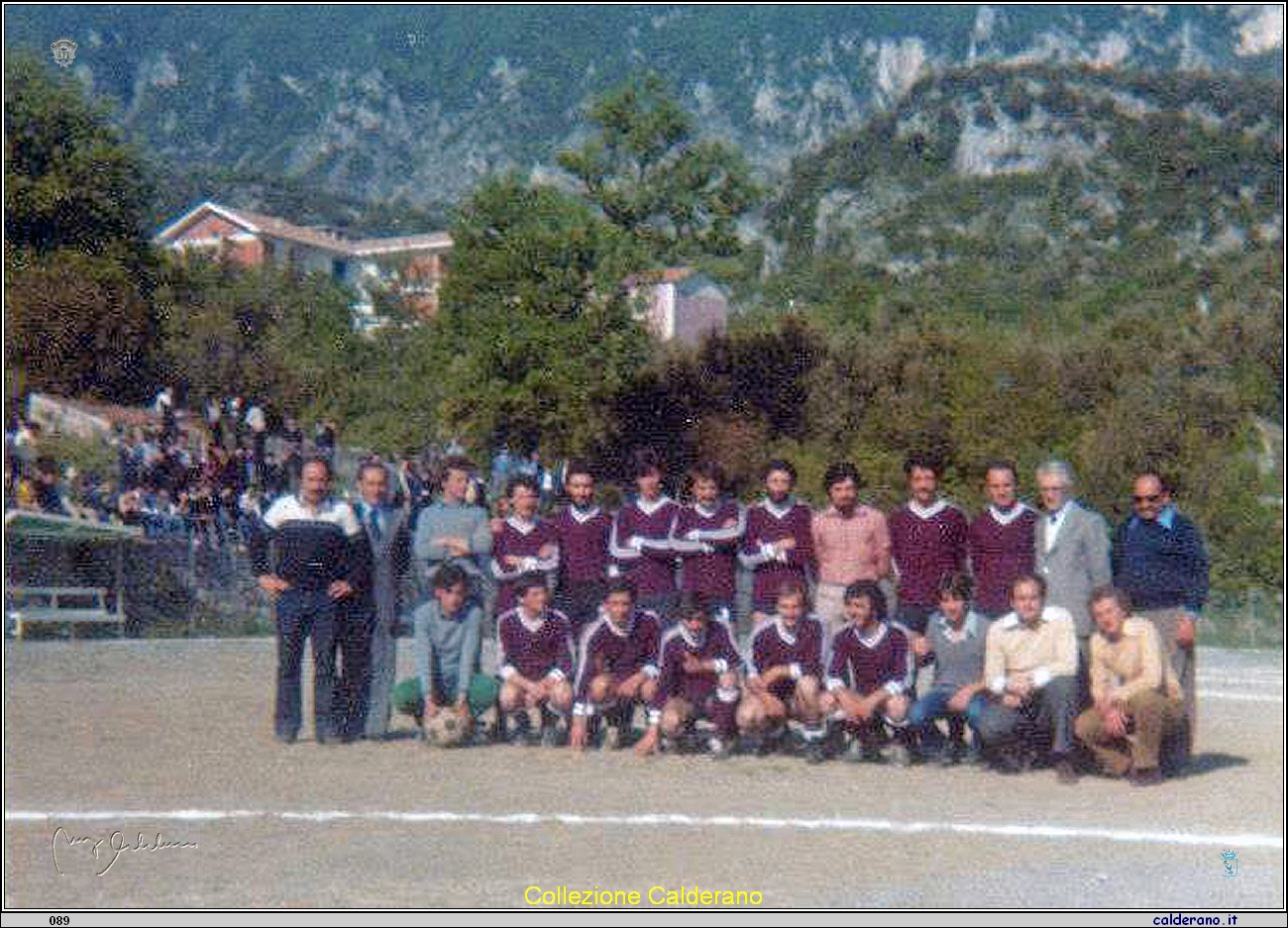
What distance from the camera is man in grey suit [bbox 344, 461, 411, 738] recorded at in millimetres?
9477

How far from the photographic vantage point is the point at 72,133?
32.0 ft

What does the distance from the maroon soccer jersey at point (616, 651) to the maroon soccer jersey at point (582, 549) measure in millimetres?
430

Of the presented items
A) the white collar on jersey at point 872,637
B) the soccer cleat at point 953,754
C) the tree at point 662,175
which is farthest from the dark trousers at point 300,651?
the tree at point 662,175

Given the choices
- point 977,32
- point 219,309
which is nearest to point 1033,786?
point 219,309

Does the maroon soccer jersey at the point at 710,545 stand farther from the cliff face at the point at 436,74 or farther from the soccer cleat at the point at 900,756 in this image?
the cliff face at the point at 436,74

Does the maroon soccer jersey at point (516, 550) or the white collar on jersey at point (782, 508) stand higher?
the white collar on jersey at point (782, 508)

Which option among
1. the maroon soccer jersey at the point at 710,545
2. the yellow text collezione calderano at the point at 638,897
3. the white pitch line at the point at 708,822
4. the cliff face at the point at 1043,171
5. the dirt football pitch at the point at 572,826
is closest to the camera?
the yellow text collezione calderano at the point at 638,897

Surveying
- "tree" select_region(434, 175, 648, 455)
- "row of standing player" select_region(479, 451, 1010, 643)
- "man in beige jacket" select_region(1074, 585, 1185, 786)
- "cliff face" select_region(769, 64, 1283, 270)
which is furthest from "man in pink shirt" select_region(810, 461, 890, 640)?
"cliff face" select_region(769, 64, 1283, 270)

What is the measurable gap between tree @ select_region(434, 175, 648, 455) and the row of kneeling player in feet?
37.3

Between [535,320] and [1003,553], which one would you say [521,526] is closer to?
[1003,553]

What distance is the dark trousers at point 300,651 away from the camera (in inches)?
366

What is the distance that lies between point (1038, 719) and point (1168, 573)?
1085mm

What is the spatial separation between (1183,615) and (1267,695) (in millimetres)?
5163
